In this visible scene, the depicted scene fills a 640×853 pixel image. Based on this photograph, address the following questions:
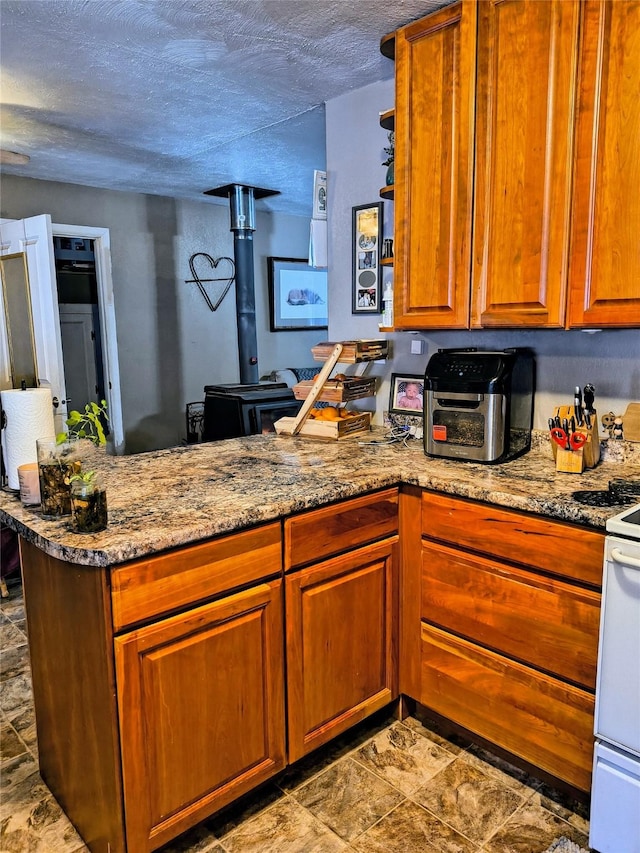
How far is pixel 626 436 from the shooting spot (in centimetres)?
200

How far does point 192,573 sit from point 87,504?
11.7 inches

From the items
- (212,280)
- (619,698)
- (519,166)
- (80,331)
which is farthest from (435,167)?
(80,331)

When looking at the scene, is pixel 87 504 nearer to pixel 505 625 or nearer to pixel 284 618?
pixel 284 618

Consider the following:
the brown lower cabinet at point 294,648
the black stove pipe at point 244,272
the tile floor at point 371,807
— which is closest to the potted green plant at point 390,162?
the brown lower cabinet at point 294,648

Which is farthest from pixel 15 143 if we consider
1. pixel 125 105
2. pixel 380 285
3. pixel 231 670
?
pixel 231 670

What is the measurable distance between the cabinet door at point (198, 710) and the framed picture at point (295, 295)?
14.0 ft

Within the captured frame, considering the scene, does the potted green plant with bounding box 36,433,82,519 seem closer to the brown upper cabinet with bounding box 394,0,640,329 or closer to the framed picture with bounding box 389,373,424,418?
the brown upper cabinet with bounding box 394,0,640,329

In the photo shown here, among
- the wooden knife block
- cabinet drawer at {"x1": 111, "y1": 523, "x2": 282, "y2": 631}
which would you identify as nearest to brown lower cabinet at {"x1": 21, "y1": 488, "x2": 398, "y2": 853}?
cabinet drawer at {"x1": 111, "y1": 523, "x2": 282, "y2": 631}

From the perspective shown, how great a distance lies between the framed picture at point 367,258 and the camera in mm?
2688

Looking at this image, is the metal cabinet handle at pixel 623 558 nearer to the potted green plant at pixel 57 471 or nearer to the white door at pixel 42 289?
the potted green plant at pixel 57 471

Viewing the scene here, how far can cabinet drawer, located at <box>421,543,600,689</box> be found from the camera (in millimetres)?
1614

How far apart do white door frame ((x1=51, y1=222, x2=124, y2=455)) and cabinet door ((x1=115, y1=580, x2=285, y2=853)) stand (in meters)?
3.40

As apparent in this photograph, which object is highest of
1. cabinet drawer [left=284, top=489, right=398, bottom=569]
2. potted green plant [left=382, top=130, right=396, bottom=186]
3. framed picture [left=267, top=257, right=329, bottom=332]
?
potted green plant [left=382, top=130, right=396, bottom=186]

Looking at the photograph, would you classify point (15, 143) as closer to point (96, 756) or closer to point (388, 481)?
point (388, 481)
